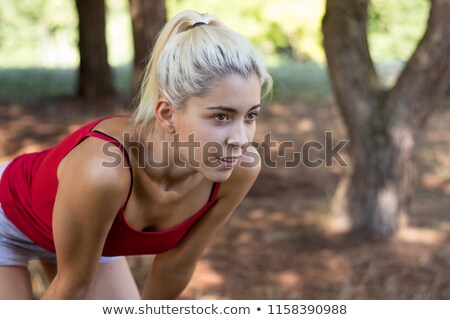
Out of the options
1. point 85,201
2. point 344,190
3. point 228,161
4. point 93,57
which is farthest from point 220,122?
point 93,57

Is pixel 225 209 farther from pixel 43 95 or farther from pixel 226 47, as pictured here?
pixel 43 95

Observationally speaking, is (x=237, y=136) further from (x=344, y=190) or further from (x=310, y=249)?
(x=344, y=190)

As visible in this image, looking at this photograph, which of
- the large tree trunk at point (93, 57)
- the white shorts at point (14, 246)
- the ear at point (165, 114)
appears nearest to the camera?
the ear at point (165, 114)

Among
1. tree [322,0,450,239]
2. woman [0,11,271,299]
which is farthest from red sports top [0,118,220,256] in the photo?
tree [322,0,450,239]

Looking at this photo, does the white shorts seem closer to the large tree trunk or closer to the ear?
the ear

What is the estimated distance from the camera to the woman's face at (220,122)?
1.95 m

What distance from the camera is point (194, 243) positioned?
8.09 ft

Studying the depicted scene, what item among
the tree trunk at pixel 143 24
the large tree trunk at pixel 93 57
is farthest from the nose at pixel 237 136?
the large tree trunk at pixel 93 57

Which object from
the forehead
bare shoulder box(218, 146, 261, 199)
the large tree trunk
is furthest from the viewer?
the large tree trunk

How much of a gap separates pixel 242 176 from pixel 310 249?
274 centimetres

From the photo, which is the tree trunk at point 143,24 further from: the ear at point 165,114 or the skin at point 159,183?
the ear at point 165,114

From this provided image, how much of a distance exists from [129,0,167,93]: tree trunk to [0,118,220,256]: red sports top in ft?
11.7

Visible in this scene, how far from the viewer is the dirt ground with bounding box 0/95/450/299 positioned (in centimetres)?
436

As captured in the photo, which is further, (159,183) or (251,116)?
(159,183)
